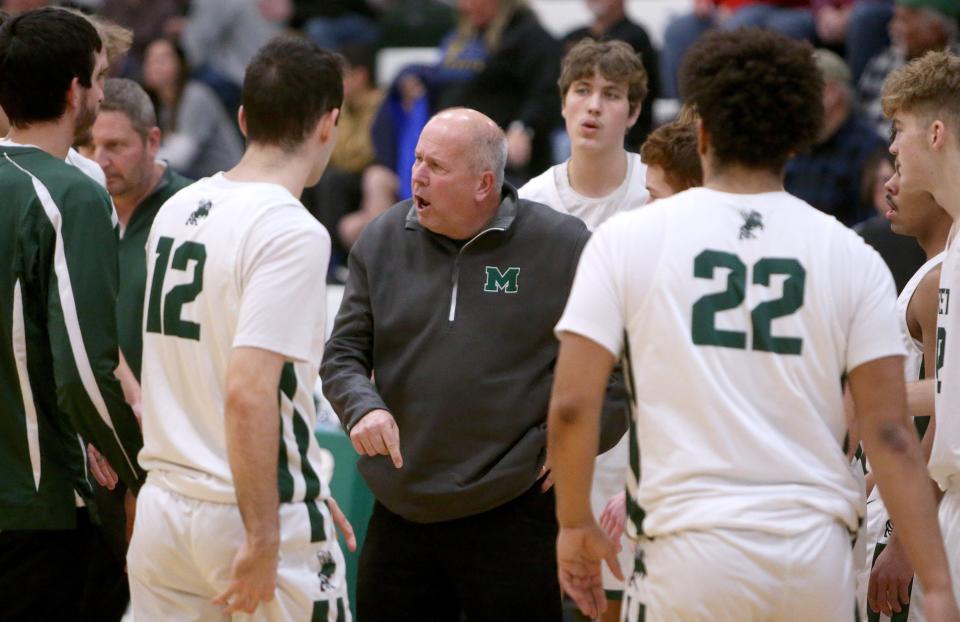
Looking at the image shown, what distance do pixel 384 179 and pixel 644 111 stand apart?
8.51 ft

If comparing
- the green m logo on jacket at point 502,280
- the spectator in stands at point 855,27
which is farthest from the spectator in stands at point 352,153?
the green m logo on jacket at point 502,280

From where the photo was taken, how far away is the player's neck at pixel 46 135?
→ 14.4 feet

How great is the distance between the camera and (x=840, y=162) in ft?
29.9

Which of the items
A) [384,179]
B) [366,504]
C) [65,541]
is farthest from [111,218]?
[384,179]

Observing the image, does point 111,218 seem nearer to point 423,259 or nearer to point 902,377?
point 423,259

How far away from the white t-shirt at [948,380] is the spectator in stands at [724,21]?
234 inches

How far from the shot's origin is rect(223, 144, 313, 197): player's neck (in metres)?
3.89

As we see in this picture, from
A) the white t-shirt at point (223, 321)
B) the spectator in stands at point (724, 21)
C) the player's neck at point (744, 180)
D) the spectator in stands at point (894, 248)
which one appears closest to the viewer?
the player's neck at point (744, 180)

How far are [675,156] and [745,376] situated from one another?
1.57 metres

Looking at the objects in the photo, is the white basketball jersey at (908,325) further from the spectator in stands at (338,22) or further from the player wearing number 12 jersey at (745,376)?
the spectator in stands at (338,22)

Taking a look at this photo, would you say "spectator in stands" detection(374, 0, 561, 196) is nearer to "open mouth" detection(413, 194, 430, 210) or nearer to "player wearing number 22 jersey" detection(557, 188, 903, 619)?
"open mouth" detection(413, 194, 430, 210)

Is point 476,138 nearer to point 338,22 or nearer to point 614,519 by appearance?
point 614,519

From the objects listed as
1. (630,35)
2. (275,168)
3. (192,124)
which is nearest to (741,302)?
(275,168)

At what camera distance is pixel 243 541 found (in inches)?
146
